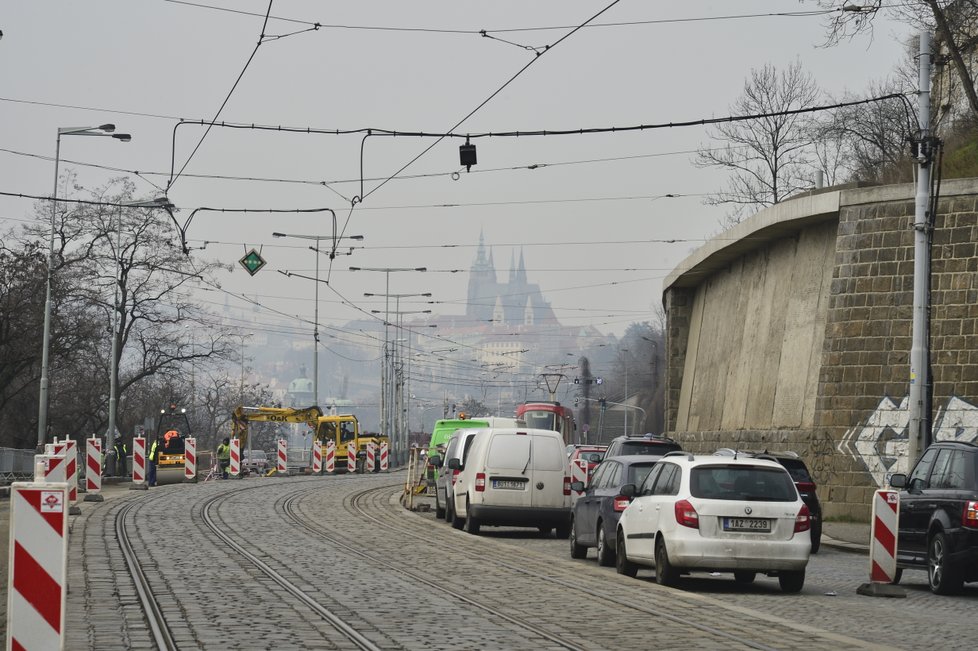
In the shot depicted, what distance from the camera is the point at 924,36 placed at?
2386 cm

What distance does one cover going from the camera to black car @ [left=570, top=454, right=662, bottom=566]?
1888cm

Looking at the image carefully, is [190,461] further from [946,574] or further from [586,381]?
[586,381]

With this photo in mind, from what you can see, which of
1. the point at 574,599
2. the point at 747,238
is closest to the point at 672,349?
the point at 747,238

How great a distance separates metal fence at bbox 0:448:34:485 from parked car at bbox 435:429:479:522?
18458 millimetres

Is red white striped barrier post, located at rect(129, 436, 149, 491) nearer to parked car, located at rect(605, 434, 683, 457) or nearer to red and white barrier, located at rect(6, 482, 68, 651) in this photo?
parked car, located at rect(605, 434, 683, 457)

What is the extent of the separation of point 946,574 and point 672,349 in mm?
35840

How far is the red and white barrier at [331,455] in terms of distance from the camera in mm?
68312

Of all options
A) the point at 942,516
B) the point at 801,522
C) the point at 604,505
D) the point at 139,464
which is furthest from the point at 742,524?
the point at 139,464

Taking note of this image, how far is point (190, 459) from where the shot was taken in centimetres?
4831

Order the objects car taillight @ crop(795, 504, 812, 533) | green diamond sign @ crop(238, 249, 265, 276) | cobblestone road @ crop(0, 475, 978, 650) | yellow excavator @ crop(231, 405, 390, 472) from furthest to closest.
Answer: yellow excavator @ crop(231, 405, 390, 472) → green diamond sign @ crop(238, 249, 265, 276) → car taillight @ crop(795, 504, 812, 533) → cobblestone road @ crop(0, 475, 978, 650)

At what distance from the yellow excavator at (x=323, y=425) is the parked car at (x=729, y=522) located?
40.2 m

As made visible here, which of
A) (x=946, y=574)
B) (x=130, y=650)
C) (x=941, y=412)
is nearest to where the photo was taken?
(x=130, y=650)

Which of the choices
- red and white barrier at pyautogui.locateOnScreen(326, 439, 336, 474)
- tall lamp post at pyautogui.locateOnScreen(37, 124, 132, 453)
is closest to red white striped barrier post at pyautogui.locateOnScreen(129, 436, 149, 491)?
tall lamp post at pyautogui.locateOnScreen(37, 124, 132, 453)

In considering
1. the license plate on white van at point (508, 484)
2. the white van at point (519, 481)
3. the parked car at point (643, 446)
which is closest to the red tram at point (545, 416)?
the parked car at point (643, 446)
